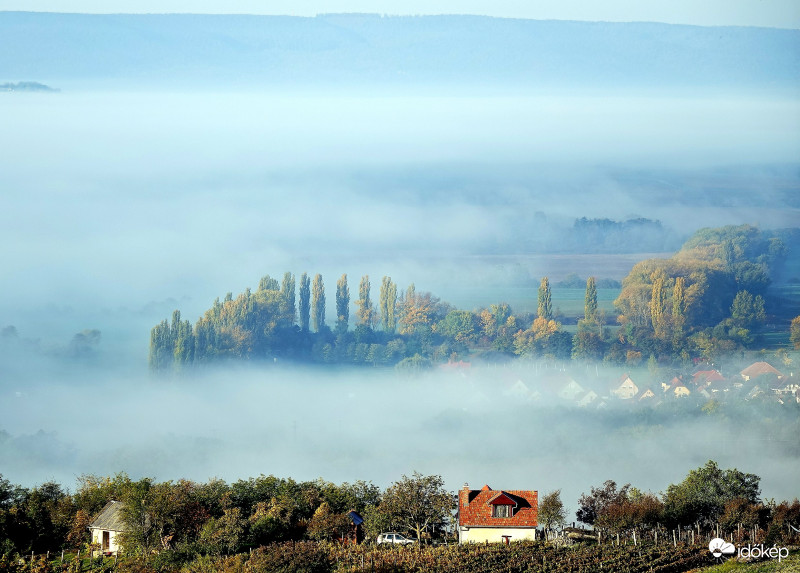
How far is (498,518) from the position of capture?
3741 centimetres

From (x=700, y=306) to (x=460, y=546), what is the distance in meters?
57.8

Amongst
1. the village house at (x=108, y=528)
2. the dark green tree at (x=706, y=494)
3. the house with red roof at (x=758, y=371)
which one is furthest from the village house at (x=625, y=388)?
the village house at (x=108, y=528)

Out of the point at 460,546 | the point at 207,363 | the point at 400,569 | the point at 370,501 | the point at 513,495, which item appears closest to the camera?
the point at 400,569

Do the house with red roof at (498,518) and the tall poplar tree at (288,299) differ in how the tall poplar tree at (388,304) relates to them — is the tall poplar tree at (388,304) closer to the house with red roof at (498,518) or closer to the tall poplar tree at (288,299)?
the tall poplar tree at (288,299)

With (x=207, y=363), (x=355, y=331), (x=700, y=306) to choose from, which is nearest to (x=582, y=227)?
(x=700, y=306)

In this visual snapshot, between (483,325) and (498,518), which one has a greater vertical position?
(483,325)

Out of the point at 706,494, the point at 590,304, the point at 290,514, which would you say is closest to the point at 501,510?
the point at 290,514

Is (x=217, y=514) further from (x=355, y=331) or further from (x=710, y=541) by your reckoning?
(x=355, y=331)

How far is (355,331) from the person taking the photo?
85.2 meters

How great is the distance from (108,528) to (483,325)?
5465cm

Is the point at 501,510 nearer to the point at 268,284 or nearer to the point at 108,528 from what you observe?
the point at 108,528

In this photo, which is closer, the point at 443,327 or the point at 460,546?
the point at 460,546

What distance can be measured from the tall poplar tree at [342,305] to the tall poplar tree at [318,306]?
1312mm

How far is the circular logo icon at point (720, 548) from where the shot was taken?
34344 millimetres
